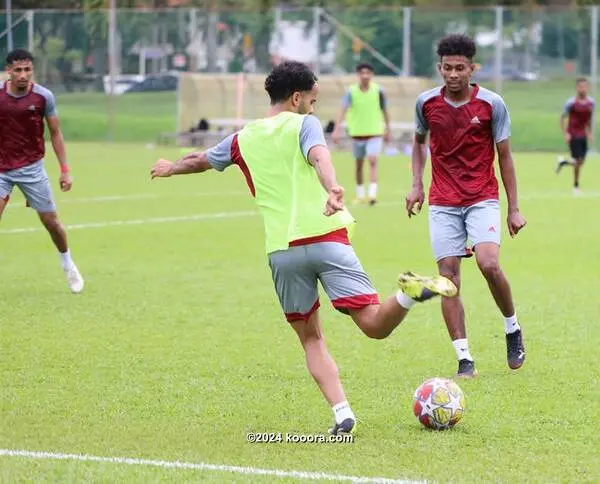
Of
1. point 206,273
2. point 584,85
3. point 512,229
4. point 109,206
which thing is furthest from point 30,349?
point 584,85

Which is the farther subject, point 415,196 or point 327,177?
point 415,196

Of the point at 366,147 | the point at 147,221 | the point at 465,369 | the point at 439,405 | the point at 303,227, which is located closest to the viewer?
the point at 303,227

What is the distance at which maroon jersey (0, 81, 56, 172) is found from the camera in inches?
543

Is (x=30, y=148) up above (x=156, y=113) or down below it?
above

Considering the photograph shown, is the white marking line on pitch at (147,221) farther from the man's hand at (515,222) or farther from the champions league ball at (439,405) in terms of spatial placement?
the champions league ball at (439,405)

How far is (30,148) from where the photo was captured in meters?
13.9

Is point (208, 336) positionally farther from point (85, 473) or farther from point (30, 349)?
point (85, 473)

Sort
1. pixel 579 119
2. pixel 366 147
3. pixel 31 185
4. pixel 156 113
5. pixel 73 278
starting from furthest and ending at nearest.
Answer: pixel 156 113 → pixel 579 119 → pixel 366 147 → pixel 73 278 → pixel 31 185

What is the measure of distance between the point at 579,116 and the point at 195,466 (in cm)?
2374

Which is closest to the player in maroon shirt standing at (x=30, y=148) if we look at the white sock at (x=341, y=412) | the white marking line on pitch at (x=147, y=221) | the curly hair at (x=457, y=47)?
the curly hair at (x=457, y=47)

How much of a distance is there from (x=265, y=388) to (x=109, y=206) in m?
15.2

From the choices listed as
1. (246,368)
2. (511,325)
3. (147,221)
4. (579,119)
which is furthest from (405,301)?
(579,119)

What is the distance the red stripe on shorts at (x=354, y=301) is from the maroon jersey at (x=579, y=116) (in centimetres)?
2259

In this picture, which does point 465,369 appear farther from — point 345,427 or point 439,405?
point 345,427
